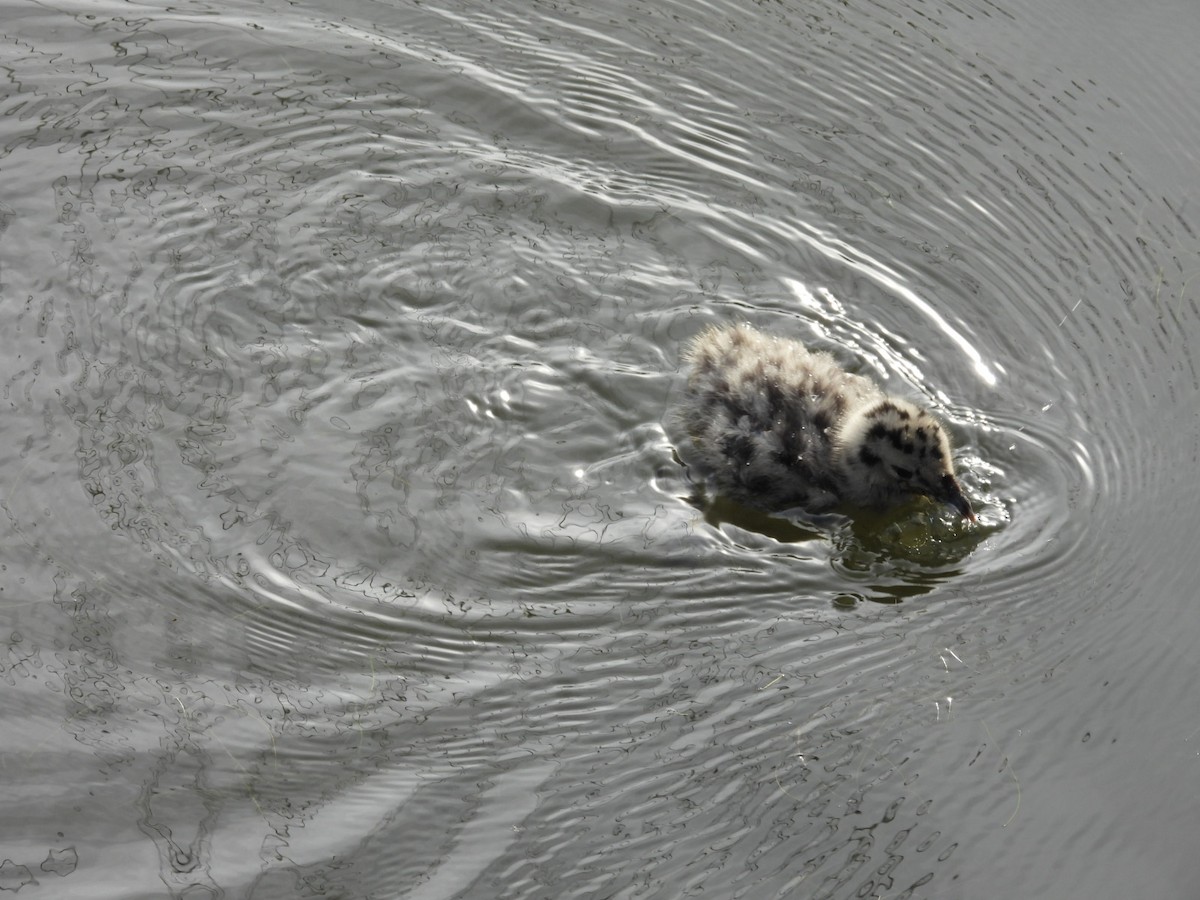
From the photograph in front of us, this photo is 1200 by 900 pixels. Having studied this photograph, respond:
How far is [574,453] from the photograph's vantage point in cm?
539

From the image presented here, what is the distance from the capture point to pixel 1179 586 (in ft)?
16.1

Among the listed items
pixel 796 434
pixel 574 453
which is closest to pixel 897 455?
pixel 796 434

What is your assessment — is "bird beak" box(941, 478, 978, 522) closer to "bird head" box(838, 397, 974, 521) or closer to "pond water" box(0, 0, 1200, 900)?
"bird head" box(838, 397, 974, 521)

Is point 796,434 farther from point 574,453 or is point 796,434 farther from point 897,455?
point 574,453

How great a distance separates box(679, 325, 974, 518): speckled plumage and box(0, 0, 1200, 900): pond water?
159 mm

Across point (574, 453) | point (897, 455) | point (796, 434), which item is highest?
point (897, 455)

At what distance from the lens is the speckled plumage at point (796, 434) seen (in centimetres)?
517

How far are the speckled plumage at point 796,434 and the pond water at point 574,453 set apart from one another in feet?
0.52

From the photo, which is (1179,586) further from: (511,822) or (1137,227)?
(511,822)

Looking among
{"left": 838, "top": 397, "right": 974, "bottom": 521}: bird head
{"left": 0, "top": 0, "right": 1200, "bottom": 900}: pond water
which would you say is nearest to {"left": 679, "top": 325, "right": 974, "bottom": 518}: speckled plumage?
{"left": 838, "top": 397, "right": 974, "bottom": 521}: bird head

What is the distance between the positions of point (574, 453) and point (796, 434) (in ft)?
2.74

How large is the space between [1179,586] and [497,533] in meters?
2.35

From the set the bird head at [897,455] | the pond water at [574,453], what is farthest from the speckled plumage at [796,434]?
the pond water at [574,453]

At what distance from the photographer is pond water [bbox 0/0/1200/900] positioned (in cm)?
417
